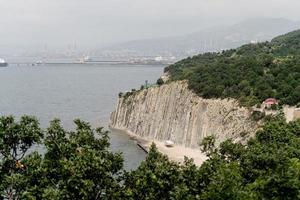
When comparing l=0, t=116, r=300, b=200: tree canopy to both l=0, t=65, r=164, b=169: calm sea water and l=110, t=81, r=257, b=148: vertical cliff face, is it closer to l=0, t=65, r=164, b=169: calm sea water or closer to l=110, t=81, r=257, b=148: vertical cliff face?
l=110, t=81, r=257, b=148: vertical cliff face

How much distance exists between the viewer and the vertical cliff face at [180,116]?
52812 mm

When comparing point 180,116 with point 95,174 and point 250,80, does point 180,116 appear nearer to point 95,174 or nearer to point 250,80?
point 250,80

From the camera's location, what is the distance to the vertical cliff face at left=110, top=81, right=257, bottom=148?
52812 mm

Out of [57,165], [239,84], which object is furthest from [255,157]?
[239,84]

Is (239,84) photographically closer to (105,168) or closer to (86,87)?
(105,168)

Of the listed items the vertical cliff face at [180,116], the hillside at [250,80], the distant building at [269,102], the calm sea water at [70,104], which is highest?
the hillside at [250,80]

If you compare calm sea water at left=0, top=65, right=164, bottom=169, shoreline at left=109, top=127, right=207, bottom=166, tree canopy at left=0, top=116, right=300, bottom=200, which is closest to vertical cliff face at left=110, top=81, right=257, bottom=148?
shoreline at left=109, top=127, right=207, bottom=166

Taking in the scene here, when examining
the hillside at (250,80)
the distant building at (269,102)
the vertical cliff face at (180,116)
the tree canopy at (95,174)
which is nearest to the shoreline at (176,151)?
the vertical cliff face at (180,116)

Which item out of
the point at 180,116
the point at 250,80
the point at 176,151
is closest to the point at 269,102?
the point at 250,80

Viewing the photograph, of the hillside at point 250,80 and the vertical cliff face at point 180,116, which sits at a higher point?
the hillside at point 250,80

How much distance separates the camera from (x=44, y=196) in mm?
15273

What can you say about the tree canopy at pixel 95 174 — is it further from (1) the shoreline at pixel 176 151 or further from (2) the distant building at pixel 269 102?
(2) the distant building at pixel 269 102

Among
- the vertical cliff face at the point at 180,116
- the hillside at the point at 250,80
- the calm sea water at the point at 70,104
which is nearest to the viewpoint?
the hillside at the point at 250,80

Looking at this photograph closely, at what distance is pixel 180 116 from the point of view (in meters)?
62.1
